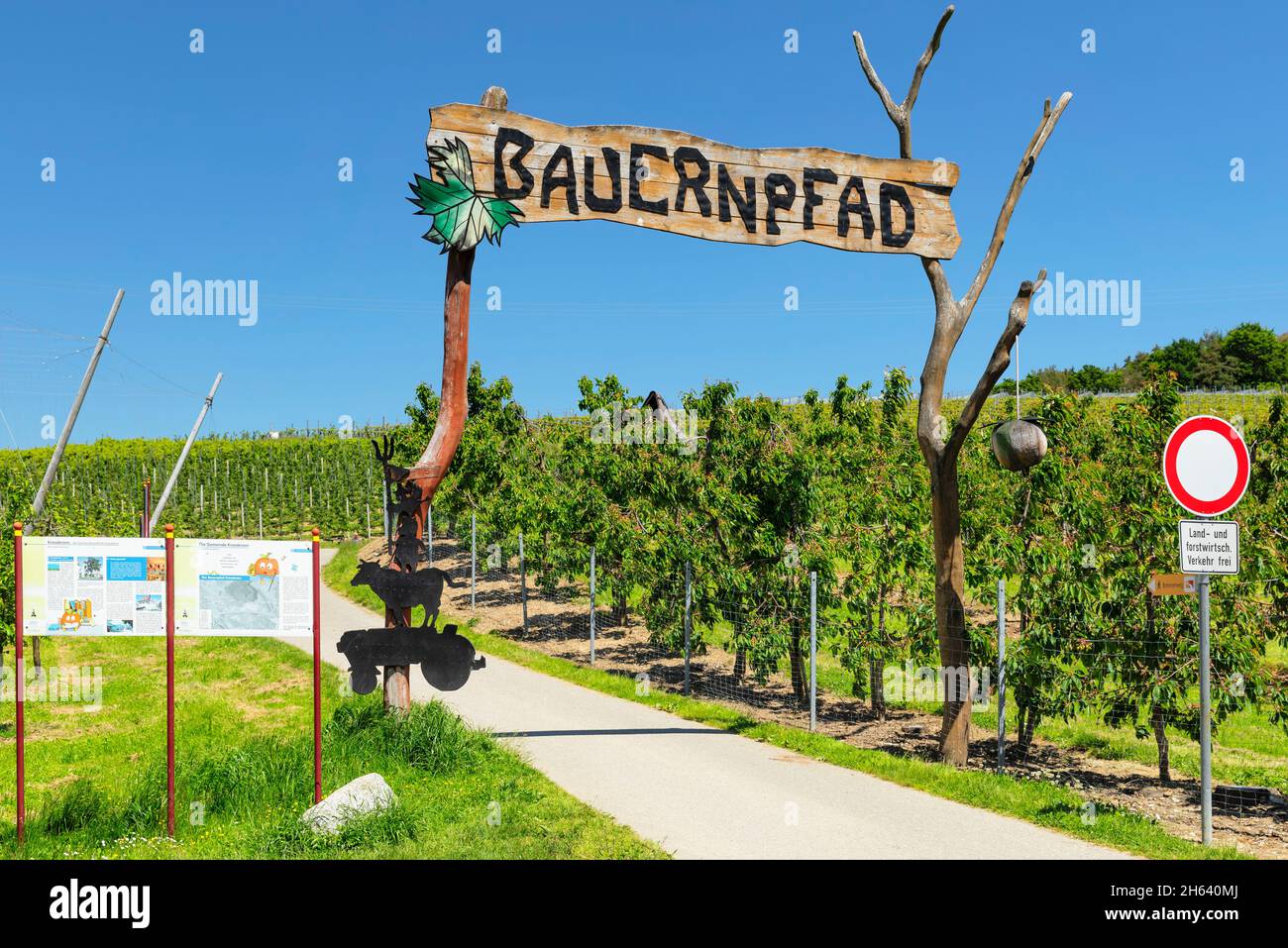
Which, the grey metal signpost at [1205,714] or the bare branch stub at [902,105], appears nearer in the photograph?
the grey metal signpost at [1205,714]

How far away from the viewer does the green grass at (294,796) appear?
6168 mm

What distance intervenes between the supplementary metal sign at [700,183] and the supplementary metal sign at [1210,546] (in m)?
3.87

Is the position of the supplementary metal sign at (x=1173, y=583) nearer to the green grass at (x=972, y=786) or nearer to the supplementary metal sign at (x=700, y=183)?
the green grass at (x=972, y=786)

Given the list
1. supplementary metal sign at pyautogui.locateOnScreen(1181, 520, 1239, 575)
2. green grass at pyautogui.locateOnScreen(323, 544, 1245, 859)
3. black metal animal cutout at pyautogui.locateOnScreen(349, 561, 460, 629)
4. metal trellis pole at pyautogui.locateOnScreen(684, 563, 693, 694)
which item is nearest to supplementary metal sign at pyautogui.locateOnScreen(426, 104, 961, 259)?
black metal animal cutout at pyautogui.locateOnScreen(349, 561, 460, 629)

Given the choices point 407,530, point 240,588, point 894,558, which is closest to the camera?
point 240,588

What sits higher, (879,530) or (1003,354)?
(1003,354)

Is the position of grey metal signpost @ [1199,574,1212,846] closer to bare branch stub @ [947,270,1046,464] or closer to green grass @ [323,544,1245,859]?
green grass @ [323,544,1245,859]

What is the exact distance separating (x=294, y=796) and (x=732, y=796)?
11.6 ft

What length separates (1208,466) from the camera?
666 centimetres

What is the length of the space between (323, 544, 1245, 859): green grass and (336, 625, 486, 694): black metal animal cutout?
12.8ft

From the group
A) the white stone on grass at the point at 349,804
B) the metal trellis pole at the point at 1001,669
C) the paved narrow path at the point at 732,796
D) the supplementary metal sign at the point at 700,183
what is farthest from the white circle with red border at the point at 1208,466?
the white stone on grass at the point at 349,804

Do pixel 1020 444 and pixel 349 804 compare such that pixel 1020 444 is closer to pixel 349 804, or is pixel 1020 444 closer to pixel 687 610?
pixel 687 610

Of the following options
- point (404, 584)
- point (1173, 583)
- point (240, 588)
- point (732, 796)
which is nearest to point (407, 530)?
point (404, 584)

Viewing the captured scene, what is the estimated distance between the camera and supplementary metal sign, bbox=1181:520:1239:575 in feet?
21.9
